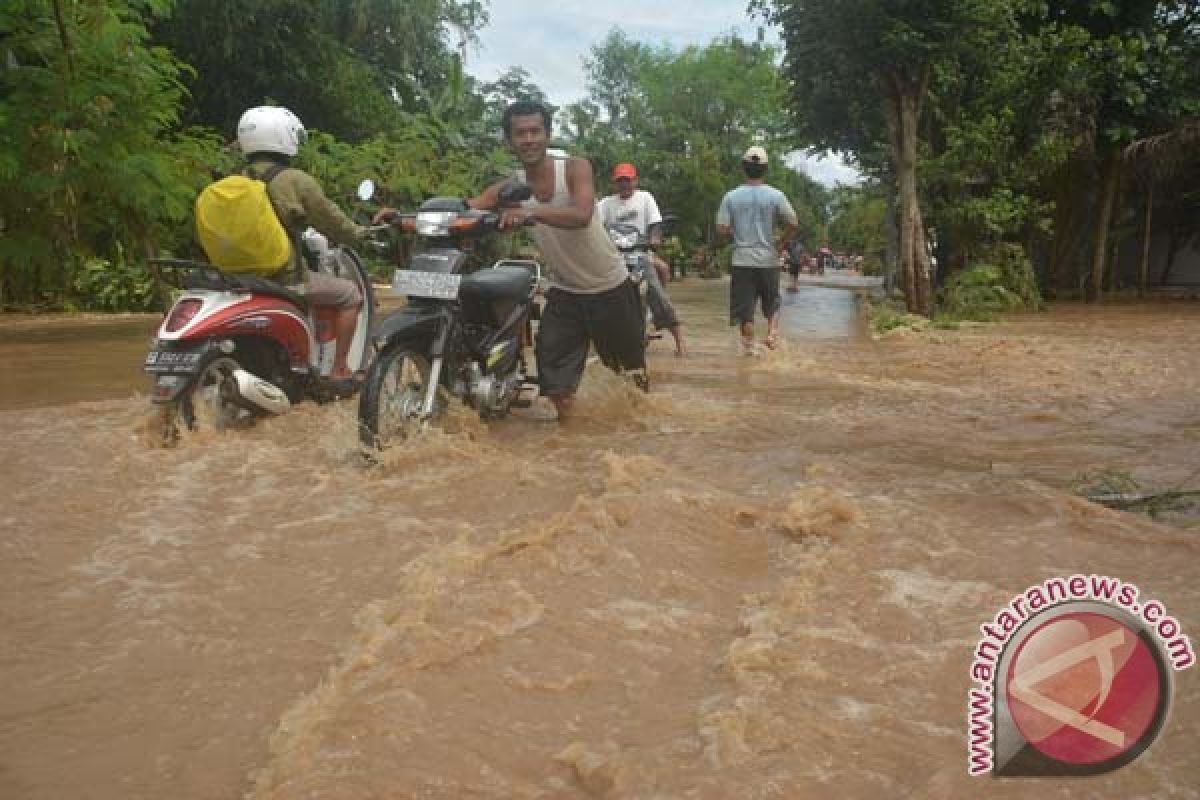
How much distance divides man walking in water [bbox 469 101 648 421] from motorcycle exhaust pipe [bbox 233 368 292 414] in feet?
4.42

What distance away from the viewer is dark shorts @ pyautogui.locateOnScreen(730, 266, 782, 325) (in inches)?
331

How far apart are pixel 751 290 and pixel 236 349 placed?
15.7 feet

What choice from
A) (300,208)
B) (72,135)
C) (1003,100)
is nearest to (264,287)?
(300,208)

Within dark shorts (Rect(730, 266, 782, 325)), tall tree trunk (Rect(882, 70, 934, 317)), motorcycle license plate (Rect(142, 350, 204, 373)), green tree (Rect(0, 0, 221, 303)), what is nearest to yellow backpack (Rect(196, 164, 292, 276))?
motorcycle license plate (Rect(142, 350, 204, 373))

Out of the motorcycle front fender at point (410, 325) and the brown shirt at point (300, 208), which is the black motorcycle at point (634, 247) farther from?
the motorcycle front fender at point (410, 325)

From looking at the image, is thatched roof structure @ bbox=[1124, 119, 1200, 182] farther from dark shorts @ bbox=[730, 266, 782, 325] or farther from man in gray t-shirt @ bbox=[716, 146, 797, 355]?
dark shorts @ bbox=[730, 266, 782, 325]

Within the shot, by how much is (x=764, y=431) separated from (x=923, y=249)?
830 cm

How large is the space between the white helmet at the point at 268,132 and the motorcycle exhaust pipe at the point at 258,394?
1166mm

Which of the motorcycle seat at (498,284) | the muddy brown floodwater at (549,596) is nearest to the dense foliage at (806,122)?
the motorcycle seat at (498,284)

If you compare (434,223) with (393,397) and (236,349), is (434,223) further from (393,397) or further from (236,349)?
(236,349)

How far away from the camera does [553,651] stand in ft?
A: 8.30

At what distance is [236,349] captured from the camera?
4.91 metres

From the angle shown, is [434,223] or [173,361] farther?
[434,223]

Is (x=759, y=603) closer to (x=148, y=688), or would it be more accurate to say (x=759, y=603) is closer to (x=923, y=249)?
(x=148, y=688)
